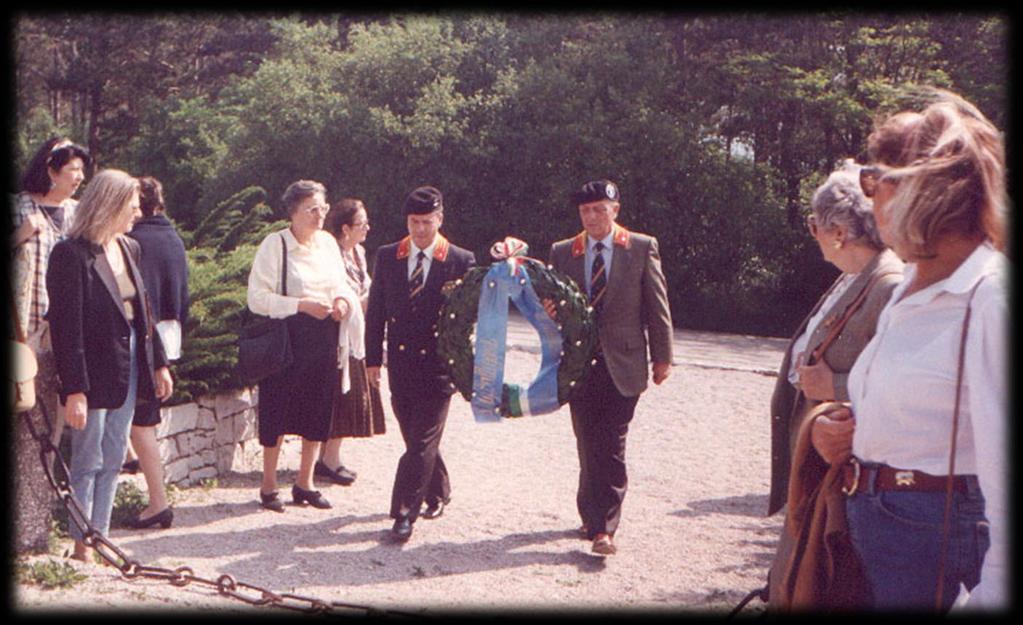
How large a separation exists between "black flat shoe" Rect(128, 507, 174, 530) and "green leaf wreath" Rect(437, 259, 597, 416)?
71.4 inches

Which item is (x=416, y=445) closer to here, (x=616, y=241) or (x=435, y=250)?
(x=435, y=250)

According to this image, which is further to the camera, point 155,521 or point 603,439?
point 155,521

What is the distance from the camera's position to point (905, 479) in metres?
2.65

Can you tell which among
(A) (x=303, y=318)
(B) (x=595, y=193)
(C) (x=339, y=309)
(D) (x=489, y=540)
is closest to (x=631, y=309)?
(B) (x=595, y=193)

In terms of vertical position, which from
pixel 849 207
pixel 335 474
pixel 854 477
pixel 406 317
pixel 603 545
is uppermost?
pixel 849 207

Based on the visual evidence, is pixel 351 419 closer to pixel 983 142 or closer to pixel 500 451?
pixel 500 451

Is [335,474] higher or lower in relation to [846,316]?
lower

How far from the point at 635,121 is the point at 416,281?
50.6 feet

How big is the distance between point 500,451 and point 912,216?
711 cm

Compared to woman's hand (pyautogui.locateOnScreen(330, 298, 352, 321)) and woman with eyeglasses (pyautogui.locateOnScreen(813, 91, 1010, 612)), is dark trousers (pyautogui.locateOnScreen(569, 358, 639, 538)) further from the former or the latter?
woman with eyeglasses (pyautogui.locateOnScreen(813, 91, 1010, 612))

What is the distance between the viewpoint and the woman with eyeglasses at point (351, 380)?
25.4 feet

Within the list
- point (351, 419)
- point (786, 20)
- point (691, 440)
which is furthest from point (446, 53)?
point (351, 419)

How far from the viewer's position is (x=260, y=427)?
7.56 metres

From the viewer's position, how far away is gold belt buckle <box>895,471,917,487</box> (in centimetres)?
264
